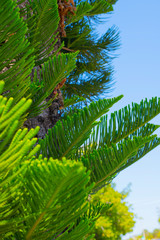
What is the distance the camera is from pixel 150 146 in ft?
5.48

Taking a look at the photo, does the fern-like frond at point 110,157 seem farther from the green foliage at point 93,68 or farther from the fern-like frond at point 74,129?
the green foliage at point 93,68

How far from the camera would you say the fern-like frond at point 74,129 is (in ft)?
4.67

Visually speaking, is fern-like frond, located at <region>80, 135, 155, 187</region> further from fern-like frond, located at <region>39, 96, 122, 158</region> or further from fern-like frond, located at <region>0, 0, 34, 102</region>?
fern-like frond, located at <region>0, 0, 34, 102</region>

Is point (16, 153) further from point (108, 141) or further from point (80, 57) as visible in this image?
point (80, 57)

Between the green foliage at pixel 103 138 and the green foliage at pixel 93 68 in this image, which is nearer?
the green foliage at pixel 103 138

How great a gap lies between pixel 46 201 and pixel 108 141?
0.89 metres

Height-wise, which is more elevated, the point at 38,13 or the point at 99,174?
the point at 38,13

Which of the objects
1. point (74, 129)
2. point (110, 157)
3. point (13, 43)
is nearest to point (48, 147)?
point (74, 129)

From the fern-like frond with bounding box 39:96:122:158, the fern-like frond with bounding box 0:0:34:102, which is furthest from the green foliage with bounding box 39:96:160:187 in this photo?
the fern-like frond with bounding box 0:0:34:102

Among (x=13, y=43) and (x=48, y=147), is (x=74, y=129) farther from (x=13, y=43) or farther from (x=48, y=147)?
(x=13, y=43)

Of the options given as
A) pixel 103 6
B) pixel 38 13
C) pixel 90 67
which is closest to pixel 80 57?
pixel 90 67

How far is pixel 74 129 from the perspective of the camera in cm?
147

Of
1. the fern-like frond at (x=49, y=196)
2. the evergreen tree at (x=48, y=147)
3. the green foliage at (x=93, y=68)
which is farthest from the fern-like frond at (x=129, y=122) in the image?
the green foliage at (x=93, y=68)

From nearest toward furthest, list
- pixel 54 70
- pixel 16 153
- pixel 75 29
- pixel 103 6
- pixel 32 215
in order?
pixel 16 153 < pixel 32 215 < pixel 54 70 < pixel 103 6 < pixel 75 29
